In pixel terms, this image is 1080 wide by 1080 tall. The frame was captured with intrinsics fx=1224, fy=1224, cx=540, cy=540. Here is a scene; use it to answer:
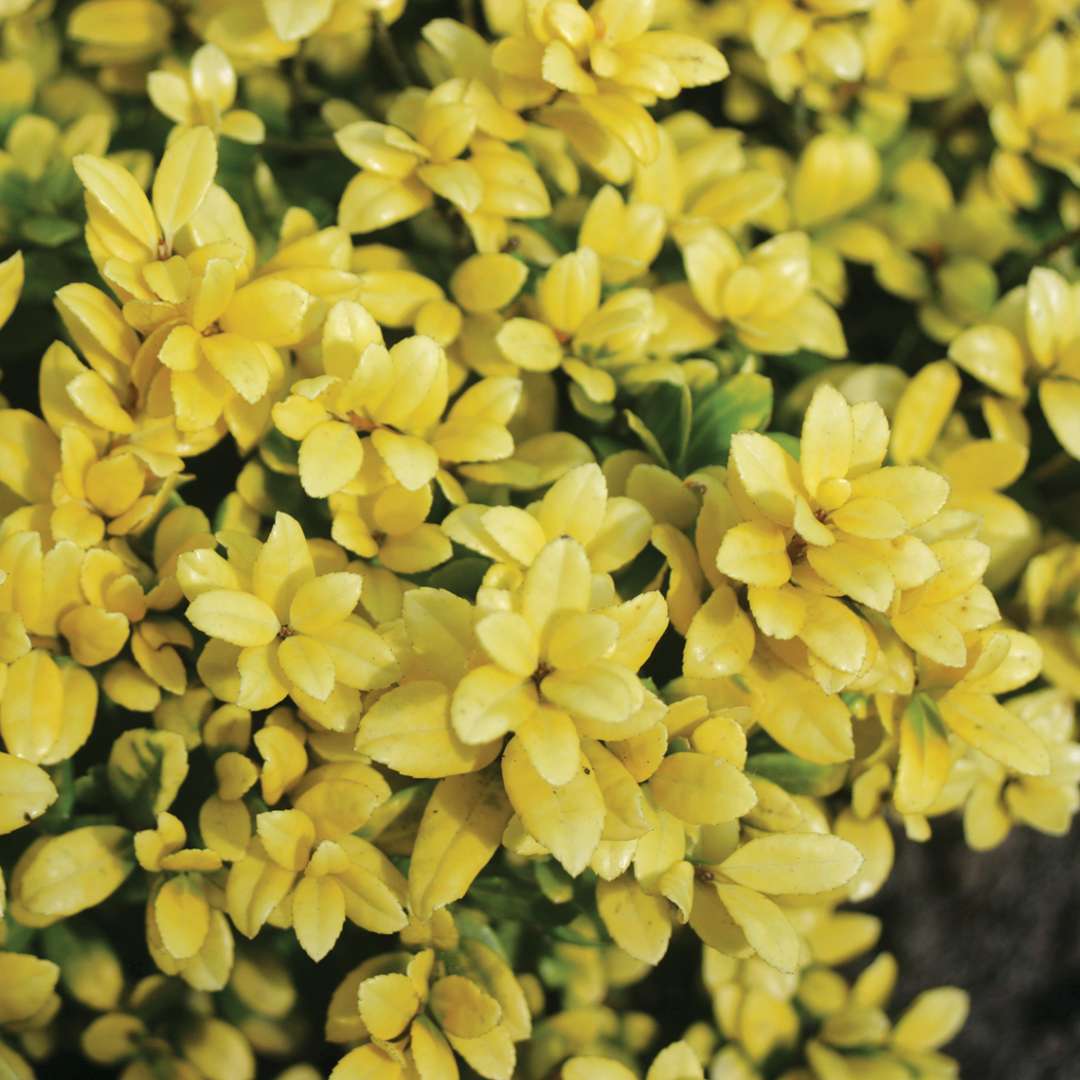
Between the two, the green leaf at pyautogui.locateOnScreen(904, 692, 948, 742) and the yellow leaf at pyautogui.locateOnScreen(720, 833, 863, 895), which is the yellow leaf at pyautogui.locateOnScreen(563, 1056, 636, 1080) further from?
the green leaf at pyautogui.locateOnScreen(904, 692, 948, 742)

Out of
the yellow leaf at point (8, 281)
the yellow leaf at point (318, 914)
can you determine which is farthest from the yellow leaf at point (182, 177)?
the yellow leaf at point (318, 914)

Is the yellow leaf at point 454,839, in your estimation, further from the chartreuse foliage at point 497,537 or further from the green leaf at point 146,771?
the green leaf at point 146,771

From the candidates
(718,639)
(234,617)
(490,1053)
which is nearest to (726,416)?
(718,639)

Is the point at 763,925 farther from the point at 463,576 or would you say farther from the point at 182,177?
the point at 182,177

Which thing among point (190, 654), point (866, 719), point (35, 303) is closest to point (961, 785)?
point (866, 719)

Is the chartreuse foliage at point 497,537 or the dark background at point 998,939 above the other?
the chartreuse foliage at point 497,537

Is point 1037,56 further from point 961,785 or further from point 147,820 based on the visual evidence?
point 147,820

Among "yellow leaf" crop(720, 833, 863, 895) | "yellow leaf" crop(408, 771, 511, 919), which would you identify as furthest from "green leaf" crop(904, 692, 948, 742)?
"yellow leaf" crop(408, 771, 511, 919)
